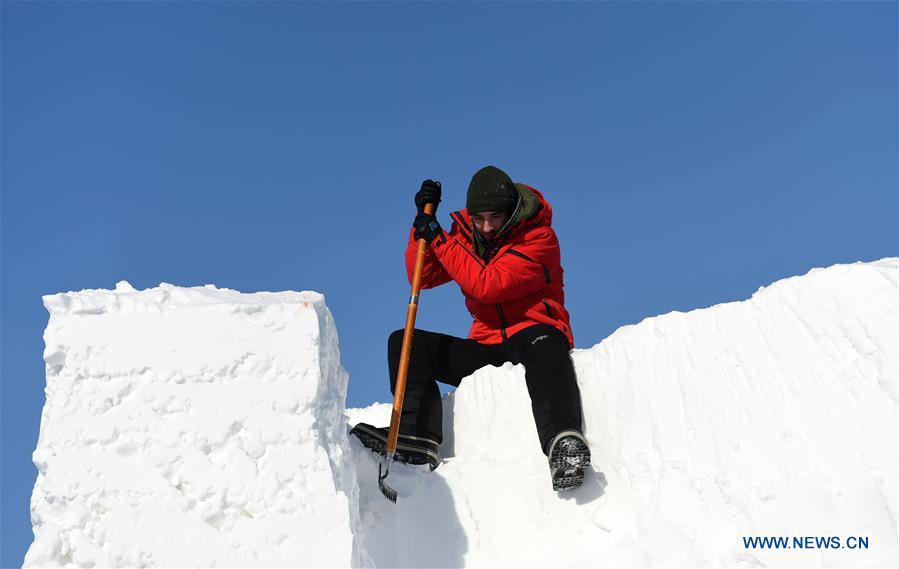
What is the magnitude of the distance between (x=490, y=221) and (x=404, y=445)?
1660 millimetres

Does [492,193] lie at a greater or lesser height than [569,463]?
greater

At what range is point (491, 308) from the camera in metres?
6.30

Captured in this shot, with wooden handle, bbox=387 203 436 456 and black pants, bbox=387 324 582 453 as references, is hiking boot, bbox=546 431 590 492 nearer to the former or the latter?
black pants, bbox=387 324 582 453

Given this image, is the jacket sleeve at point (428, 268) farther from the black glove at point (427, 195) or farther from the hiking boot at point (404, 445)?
the hiking boot at point (404, 445)

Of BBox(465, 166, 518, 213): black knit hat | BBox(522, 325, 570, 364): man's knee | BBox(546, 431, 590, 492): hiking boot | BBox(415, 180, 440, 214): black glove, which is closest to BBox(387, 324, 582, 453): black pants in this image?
BBox(522, 325, 570, 364): man's knee

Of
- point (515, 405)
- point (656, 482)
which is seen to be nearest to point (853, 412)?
point (656, 482)

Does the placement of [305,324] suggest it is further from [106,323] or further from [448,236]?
[448,236]

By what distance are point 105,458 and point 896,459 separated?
11.9ft

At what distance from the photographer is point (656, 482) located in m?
4.97

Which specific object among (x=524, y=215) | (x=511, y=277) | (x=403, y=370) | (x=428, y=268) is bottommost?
(x=403, y=370)

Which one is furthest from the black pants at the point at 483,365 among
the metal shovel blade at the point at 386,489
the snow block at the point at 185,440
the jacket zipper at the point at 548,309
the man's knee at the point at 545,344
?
the snow block at the point at 185,440

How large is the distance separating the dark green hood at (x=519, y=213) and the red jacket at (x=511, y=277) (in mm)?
53

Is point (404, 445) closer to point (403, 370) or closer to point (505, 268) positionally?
point (403, 370)

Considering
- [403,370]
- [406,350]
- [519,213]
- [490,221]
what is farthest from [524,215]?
[403,370]
